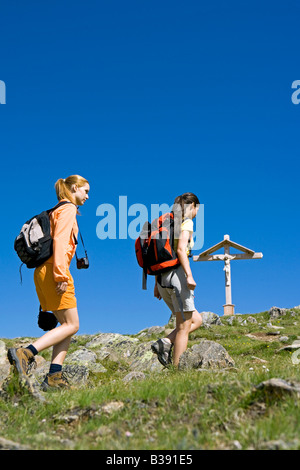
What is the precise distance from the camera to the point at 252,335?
1878cm

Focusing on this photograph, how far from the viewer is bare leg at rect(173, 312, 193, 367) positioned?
8.03m

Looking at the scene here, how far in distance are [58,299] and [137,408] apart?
7.52 ft

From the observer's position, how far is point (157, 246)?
7.80 metres

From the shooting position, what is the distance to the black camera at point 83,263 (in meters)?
7.58

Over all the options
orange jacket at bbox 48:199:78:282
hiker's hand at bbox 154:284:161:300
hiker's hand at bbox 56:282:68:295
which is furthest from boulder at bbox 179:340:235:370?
orange jacket at bbox 48:199:78:282

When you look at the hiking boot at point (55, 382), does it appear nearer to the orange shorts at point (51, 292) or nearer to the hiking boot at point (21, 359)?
the hiking boot at point (21, 359)

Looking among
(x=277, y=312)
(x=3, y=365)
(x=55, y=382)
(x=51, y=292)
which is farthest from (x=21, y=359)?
(x=277, y=312)

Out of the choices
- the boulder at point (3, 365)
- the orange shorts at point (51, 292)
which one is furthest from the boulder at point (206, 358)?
the boulder at point (3, 365)

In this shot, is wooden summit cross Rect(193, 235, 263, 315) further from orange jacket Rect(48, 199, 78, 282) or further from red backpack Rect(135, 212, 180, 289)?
orange jacket Rect(48, 199, 78, 282)

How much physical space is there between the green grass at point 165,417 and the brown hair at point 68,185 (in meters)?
2.92

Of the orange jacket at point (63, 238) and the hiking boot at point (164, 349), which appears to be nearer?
the orange jacket at point (63, 238)

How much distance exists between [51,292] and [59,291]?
0.20 m

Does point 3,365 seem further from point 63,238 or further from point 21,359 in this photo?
point 63,238

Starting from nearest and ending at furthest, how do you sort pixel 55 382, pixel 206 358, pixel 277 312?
pixel 55 382 → pixel 206 358 → pixel 277 312
